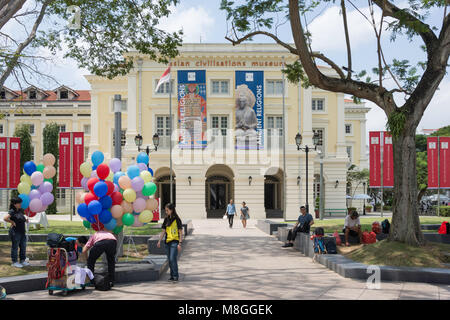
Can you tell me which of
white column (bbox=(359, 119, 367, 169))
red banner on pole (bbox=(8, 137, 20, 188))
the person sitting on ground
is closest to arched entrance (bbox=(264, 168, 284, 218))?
white column (bbox=(359, 119, 367, 169))

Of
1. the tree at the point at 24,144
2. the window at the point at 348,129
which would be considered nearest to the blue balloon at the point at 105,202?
the tree at the point at 24,144

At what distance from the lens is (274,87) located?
37.5m

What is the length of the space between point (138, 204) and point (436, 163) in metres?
22.5

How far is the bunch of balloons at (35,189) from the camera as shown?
13.9 m

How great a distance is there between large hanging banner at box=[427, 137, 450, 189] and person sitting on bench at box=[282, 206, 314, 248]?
49.2ft

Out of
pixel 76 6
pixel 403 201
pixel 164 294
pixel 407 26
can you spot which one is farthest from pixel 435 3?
pixel 76 6

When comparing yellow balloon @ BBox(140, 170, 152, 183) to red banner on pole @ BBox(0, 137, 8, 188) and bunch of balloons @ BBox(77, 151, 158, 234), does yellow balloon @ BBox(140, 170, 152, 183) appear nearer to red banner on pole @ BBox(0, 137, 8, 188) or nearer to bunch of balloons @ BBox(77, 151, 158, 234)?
bunch of balloons @ BBox(77, 151, 158, 234)

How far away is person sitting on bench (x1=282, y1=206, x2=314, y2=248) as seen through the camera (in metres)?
16.2

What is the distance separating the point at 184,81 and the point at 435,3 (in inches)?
990

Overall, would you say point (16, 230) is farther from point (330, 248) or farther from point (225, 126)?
point (225, 126)

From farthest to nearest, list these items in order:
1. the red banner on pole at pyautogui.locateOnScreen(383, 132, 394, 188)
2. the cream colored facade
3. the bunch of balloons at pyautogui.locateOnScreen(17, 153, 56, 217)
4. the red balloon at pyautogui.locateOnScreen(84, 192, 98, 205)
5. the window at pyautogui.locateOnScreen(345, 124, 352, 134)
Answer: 1. the window at pyautogui.locateOnScreen(345, 124, 352, 134)
2. the cream colored facade
3. the red banner on pole at pyautogui.locateOnScreen(383, 132, 394, 188)
4. the bunch of balloons at pyautogui.locateOnScreen(17, 153, 56, 217)
5. the red balloon at pyautogui.locateOnScreen(84, 192, 98, 205)

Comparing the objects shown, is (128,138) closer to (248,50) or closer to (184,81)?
(184,81)

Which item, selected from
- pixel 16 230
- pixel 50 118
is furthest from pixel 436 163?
pixel 50 118

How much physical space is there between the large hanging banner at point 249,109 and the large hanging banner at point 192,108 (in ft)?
8.37
